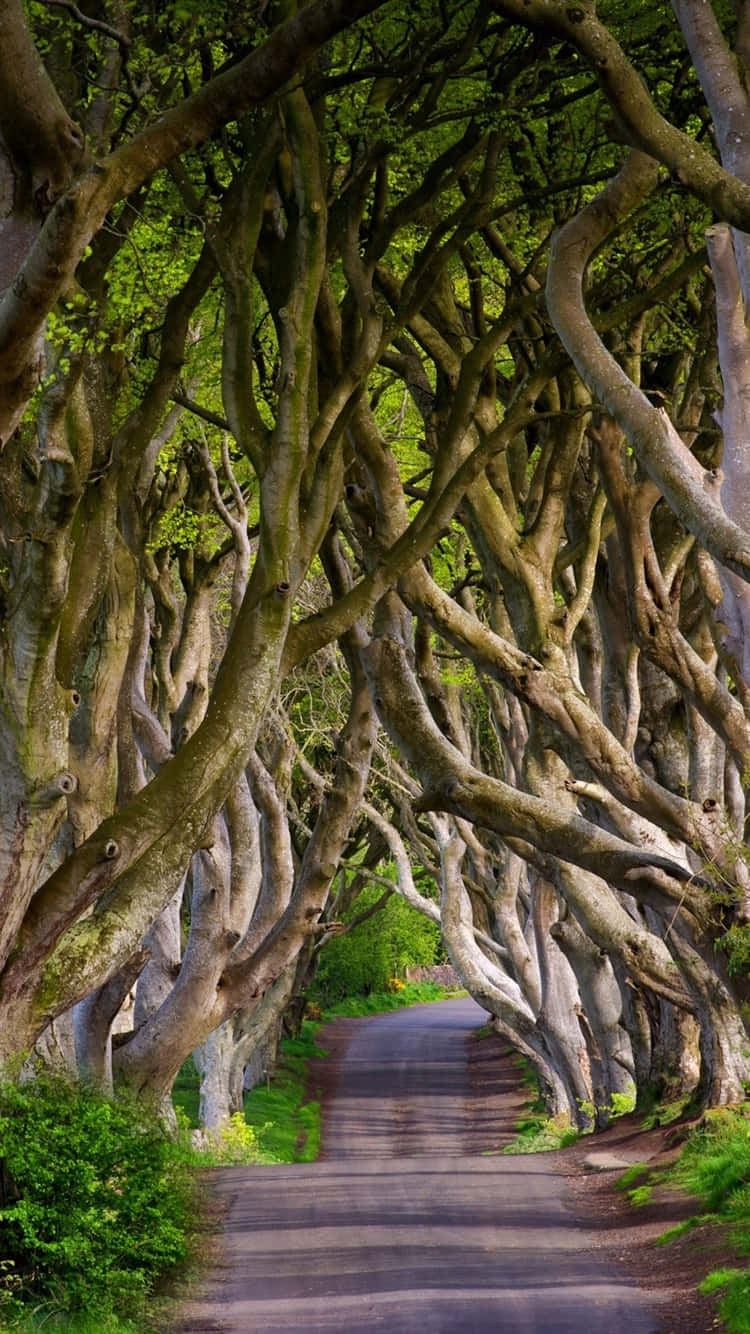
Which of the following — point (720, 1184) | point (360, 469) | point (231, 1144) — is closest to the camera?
point (720, 1184)

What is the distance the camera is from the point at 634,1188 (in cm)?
1379

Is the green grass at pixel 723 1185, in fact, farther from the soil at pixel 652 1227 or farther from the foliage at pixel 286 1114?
the foliage at pixel 286 1114

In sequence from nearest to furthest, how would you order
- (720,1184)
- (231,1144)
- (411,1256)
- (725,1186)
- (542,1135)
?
1. (411,1256)
2. (725,1186)
3. (720,1184)
4. (231,1144)
5. (542,1135)

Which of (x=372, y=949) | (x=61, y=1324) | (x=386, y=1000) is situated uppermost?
(x=372, y=949)

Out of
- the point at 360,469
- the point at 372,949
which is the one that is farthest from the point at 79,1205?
the point at 372,949

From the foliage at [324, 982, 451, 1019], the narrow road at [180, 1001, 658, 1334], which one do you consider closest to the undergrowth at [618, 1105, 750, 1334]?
the narrow road at [180, 1001, 658, 1334]

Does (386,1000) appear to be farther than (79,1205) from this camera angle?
Yes

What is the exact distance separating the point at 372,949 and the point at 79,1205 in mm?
48368

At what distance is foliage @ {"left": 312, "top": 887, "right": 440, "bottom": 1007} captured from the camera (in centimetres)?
5409

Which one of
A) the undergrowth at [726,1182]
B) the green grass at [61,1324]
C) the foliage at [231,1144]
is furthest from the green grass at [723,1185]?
the foliage at [231,1144]

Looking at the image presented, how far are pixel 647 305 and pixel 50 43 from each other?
6.07 meters

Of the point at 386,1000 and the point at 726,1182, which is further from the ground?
the point at 386,1000

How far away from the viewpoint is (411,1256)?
35.6 ft

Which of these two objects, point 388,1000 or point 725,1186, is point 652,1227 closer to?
point 725,1186
